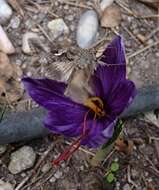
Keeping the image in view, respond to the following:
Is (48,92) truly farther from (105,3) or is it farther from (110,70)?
(105,3)

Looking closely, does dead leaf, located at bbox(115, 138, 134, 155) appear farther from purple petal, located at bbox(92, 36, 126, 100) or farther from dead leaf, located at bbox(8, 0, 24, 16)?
dead leaf, located at bbox(8, 0, 24, 16)

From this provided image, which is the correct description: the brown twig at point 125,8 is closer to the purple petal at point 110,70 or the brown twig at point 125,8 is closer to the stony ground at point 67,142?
the stony ground at point 67,142

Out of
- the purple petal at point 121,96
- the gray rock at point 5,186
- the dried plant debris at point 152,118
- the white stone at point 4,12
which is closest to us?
the purple petal at point 121,96

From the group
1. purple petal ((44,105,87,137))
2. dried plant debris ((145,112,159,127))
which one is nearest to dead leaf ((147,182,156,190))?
dried plant debris ((145,112,159,127))

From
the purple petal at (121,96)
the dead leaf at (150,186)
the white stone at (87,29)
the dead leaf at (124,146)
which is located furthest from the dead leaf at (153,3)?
the purple petal at (121,96)

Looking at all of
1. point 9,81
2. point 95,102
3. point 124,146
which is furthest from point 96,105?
point 9,81

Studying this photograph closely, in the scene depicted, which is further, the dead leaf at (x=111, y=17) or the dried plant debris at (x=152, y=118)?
the dead leaf at (x=111, y=17)

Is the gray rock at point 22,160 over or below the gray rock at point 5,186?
over
